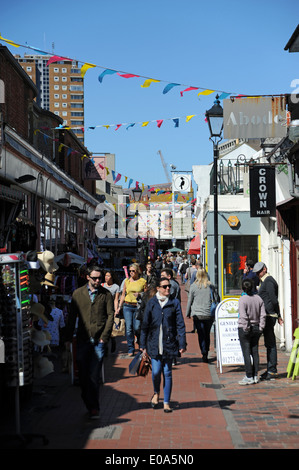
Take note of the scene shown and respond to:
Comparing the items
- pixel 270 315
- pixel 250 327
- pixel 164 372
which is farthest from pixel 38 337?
pixel 270 315

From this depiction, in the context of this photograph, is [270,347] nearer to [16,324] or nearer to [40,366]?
[40,366]

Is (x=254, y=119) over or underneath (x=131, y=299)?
over

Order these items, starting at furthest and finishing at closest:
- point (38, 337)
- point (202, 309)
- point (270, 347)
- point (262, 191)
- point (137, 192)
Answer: point (137, 192)
point (262, 191)
point (202, 309)
point (270, 347)
point (38, 337)

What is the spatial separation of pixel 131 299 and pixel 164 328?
14.5 ft

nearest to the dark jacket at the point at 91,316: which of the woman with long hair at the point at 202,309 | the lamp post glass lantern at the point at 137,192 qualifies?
the woman with long hair at the point at 202,309

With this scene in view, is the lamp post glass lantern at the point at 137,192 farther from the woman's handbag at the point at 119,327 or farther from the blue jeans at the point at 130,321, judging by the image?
the blue jeans at the point at 130,321

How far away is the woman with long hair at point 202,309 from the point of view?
12461mm

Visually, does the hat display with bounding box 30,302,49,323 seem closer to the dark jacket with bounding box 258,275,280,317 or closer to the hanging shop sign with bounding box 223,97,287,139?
the dark jacket with bounding box 258,275,280,317

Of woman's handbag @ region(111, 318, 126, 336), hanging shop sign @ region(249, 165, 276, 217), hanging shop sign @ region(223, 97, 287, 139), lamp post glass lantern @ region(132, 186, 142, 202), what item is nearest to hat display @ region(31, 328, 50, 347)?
woman's handbag @ region(111, 318, 126, 336)

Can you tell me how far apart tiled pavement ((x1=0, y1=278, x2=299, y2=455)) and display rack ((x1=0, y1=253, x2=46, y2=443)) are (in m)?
0.64

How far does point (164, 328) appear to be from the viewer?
335 inches

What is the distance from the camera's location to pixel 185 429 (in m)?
7.33

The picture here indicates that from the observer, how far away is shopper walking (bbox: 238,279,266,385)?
10273 mm

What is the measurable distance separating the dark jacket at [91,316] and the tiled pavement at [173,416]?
1.01 m
